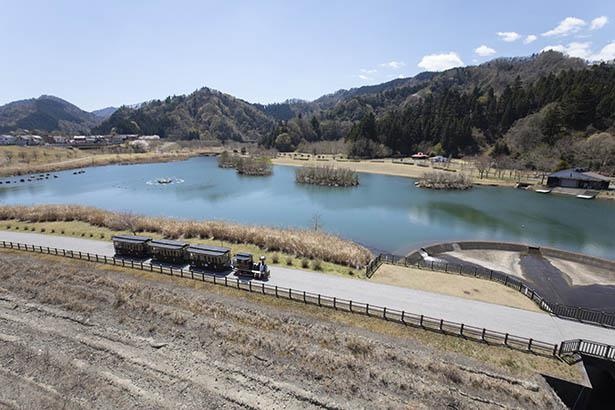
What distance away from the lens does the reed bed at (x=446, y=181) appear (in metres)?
58.2

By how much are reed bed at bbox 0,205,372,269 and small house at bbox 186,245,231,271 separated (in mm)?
4434

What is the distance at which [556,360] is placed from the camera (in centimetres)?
1237

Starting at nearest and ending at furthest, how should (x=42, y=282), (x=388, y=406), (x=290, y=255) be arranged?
1. (x=388, y=406)
2. (x=42, y=282)
3. (x=290, y=255)

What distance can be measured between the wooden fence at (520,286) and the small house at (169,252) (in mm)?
11896

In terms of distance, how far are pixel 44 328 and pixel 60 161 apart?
97.0 meters

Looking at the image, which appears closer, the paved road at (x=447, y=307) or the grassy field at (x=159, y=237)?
the paved road at (x=447, y=307)

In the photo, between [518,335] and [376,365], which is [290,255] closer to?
[376,365]

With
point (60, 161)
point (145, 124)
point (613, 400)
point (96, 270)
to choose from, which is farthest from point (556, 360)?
point (145, 124)

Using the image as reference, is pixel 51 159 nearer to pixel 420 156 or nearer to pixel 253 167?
pixel 253 167

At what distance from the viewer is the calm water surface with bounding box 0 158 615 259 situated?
107 feet

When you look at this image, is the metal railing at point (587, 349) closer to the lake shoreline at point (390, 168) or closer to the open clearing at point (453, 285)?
the open clearing at point (453, 285)

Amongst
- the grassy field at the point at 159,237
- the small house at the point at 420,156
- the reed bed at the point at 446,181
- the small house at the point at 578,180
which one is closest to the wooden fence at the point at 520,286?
the grassy field at the point at 159,237

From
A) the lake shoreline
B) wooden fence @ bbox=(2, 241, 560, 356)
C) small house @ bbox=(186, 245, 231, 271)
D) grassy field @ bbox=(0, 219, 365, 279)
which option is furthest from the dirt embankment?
the lake shoreline

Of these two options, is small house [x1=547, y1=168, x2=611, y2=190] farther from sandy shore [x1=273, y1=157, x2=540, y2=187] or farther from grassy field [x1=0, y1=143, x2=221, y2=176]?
grassy field [x1=0, y1=143, x2=221, y2=176]
